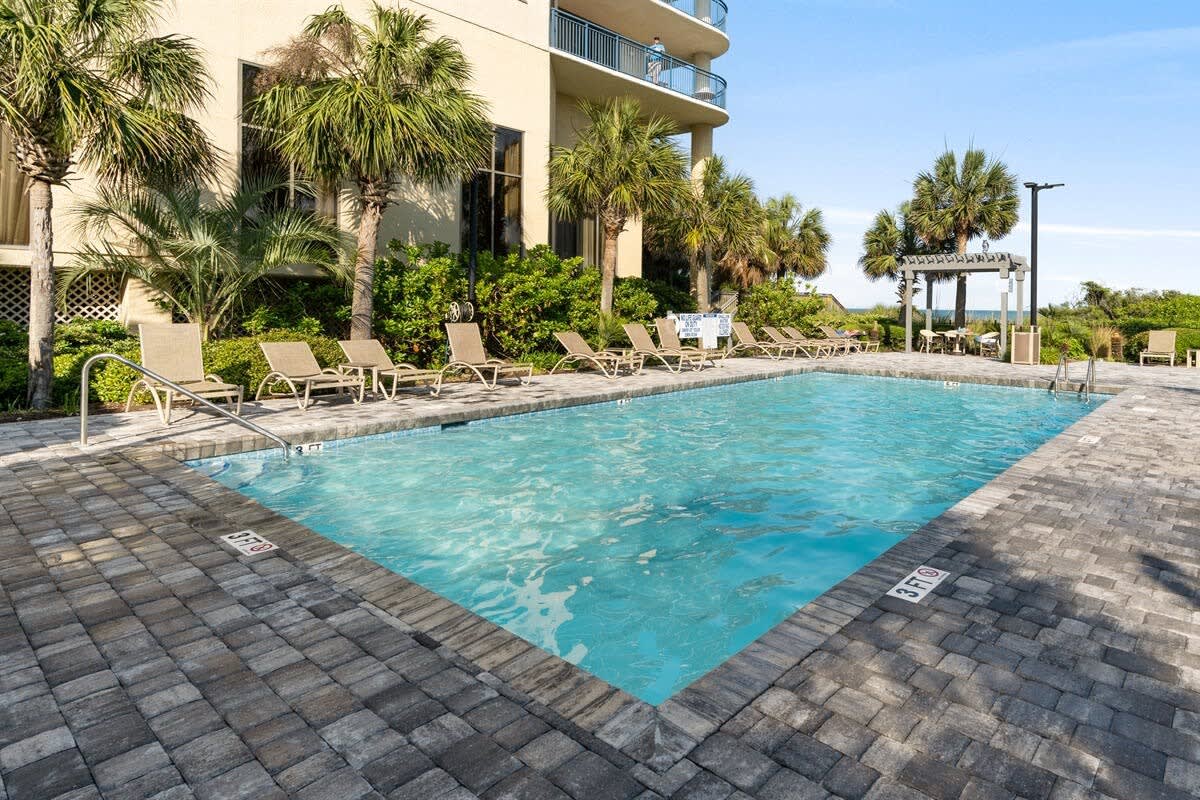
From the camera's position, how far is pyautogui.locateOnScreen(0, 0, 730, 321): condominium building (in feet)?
34.7

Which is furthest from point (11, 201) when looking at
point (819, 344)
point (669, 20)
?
point (819, 344)

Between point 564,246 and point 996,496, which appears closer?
point 996,496

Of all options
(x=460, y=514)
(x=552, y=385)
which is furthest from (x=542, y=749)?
(x=552, y=385)

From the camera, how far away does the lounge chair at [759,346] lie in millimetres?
17672

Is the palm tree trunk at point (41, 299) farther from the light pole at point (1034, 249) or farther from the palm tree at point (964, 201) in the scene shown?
the palm tree at point (964, 201)

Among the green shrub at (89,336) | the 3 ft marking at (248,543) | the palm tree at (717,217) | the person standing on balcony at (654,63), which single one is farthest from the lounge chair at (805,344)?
the 3 ft marking at (248,543)

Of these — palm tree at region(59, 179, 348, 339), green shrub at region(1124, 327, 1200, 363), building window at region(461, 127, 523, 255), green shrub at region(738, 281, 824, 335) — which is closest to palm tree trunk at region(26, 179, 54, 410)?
palm tree at region(59, 179, 348, 339)

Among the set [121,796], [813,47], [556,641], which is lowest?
[556,641]

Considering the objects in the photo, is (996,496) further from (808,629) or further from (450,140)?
(450,140)

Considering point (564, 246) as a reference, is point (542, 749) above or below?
below

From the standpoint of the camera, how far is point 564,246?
18.6 metres

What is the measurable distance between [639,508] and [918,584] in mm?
2550

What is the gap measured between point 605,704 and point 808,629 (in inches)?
38.6

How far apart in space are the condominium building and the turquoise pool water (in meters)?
6.23
